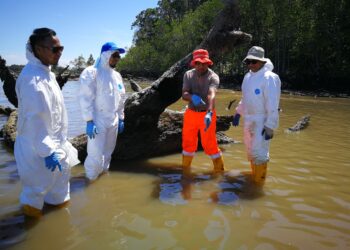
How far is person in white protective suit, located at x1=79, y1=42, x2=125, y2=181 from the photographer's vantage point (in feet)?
17.4

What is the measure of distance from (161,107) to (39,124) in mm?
3509

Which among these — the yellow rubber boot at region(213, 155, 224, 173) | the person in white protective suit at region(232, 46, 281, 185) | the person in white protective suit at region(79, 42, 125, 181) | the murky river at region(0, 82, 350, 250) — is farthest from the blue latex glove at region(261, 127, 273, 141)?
the person in white protective suit at region(79, 42, 125, 181)

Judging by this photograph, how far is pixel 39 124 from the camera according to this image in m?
3.73

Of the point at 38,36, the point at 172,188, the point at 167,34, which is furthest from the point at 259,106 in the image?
the point at 167,34

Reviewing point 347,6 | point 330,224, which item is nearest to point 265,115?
point 330,224

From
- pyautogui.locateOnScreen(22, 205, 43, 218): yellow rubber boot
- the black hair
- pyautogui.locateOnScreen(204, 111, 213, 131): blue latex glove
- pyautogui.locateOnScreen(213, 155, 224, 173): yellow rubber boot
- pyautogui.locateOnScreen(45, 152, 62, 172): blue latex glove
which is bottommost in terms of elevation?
pyautogui.locateOnScreen(22, 205, 43, 218): yellow rubber boot

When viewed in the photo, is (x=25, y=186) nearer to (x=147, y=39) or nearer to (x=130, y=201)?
(x=130, y=201)

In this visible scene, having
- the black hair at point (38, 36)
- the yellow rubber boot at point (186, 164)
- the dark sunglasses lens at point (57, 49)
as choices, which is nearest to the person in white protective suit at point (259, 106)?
the yellow rubber boot at point (186, 164)

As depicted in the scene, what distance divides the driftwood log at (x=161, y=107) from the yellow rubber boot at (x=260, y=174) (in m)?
2.31

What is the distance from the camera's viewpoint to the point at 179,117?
24.8 feet

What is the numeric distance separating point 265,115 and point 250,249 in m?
2.43

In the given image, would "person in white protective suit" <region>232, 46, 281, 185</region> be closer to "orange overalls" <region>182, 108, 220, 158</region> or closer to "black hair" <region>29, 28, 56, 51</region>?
"orange overalls" <region>182, 108, 220, 158</region>

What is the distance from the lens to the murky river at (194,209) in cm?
350

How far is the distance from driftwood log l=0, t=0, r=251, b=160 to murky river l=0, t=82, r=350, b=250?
38cm
